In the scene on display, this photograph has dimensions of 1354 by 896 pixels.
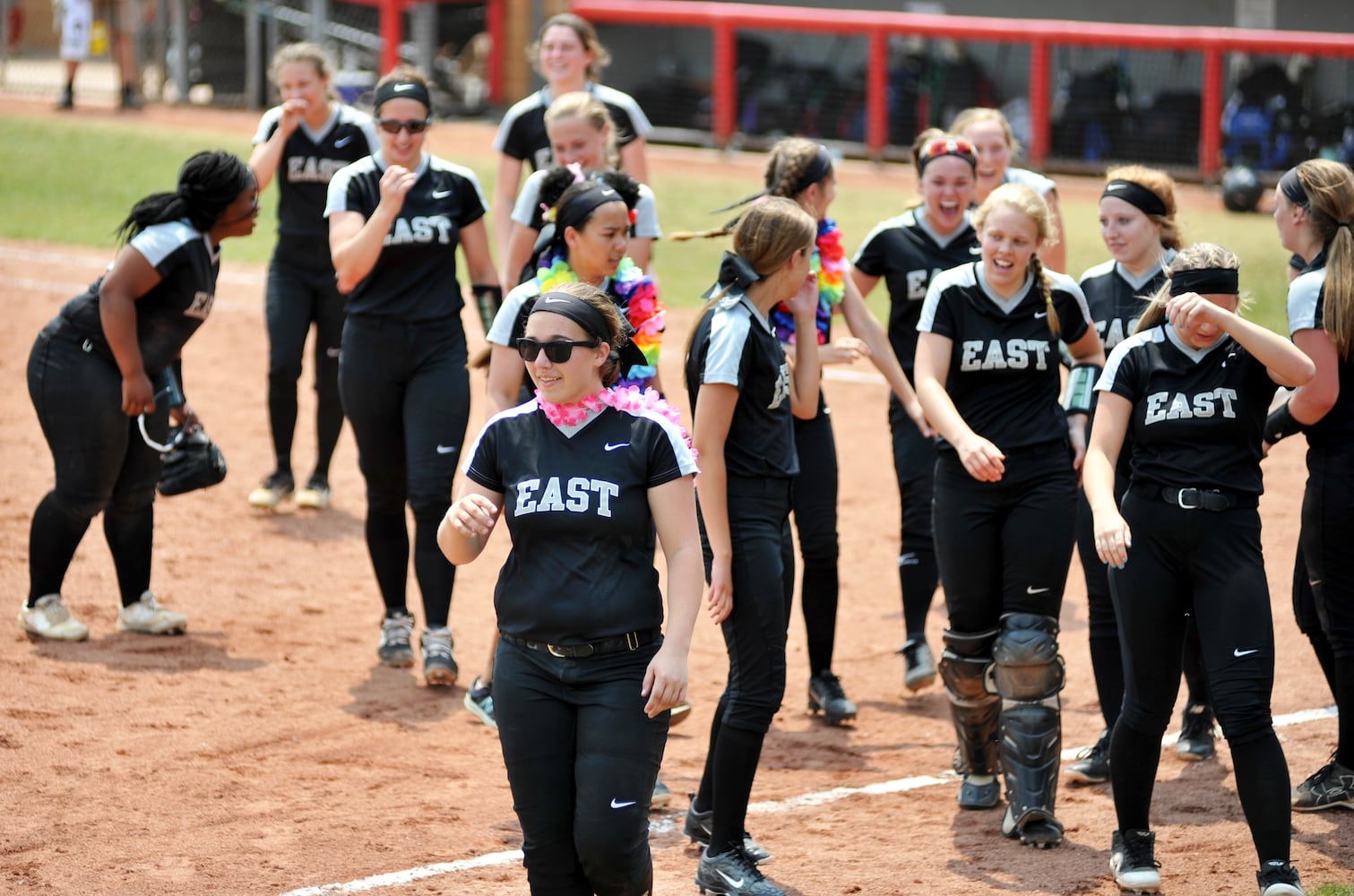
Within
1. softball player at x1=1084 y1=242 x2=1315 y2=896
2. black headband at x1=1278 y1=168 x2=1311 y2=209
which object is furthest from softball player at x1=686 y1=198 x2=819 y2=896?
A: black headband at x1=1278 y1=168 x2=1311 y2=209

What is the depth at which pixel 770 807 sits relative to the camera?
5.80 meters

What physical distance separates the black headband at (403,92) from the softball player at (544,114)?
1114 mm

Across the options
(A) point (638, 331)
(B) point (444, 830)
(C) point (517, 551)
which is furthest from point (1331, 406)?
→ (B) point (444, 830)

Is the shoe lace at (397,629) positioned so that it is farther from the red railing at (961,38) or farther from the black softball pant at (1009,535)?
the red railing at (961,38)

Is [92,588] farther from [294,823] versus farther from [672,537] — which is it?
[672,537]

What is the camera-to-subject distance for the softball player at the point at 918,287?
686 centimetres

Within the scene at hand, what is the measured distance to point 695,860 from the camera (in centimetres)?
532

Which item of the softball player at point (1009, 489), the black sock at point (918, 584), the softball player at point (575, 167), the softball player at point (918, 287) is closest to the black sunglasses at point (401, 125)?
the softball player at point (575, 167)

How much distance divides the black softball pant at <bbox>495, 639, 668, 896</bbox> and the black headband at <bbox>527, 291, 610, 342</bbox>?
0.86m

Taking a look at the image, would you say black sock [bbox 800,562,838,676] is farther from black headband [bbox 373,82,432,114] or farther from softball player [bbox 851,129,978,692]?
black headband [bbox 373,82,432,114]

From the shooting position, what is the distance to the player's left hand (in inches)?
160

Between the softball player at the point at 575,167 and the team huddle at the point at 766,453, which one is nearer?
the team huddle at the point at 766,453

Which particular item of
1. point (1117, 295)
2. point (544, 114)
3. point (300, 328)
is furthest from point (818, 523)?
point (300, 328)

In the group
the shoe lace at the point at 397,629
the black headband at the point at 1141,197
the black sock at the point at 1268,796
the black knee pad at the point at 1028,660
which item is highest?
the black headband at the point at 1141,197
